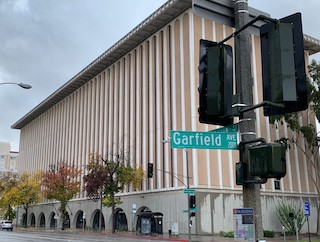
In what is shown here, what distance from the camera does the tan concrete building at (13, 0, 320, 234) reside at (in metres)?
48.8

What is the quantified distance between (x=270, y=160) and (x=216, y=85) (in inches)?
52.5

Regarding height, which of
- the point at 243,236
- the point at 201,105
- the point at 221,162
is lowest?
the point at 243,236

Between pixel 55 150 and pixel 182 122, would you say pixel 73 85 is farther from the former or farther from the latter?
pixel 182 122

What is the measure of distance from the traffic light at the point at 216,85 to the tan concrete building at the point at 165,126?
131 ft

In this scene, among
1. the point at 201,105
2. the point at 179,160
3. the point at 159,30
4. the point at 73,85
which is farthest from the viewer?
the point at 73,85

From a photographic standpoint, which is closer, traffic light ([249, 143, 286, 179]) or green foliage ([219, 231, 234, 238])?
traffic light ([249, 143, 286, 179])

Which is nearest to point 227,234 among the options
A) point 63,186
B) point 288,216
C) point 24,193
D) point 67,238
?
point 288,216

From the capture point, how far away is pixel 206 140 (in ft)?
20.4

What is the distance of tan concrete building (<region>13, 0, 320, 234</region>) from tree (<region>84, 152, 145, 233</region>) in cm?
168

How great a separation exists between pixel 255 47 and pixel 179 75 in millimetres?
12256

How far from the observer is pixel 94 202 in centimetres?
6756

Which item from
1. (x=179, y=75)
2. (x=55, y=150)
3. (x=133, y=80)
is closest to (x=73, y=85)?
(x=55, y=150)

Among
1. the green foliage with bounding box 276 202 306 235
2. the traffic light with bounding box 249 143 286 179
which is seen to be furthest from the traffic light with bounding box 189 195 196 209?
the traffic light with bounding box 249 143 286 179

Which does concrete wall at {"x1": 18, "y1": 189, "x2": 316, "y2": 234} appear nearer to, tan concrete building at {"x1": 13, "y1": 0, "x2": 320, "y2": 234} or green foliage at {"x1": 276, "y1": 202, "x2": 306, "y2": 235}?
tan concrete building at {"x1": 13, "y1": 0, "x2": 320, "y2": 234}
